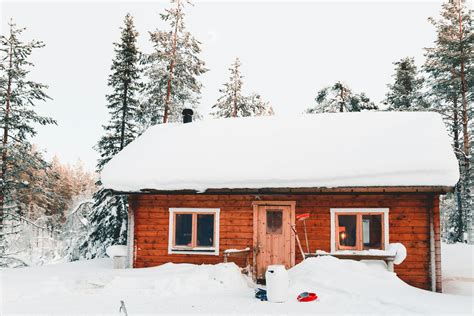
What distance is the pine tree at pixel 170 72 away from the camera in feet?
70.6

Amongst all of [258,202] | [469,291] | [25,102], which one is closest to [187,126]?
[258,202]

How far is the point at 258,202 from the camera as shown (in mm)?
11164

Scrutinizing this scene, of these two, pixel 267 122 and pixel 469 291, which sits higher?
pixel 267 122

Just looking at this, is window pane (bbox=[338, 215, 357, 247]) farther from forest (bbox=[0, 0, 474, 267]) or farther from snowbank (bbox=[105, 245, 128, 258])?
forest (bbox=[0, 0, 474, 267])

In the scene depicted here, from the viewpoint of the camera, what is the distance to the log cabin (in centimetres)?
1020

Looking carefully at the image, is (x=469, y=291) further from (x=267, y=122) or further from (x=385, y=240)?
(x=267, y=122)

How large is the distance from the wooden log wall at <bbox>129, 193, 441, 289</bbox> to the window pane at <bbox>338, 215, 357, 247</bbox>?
1.16 feet

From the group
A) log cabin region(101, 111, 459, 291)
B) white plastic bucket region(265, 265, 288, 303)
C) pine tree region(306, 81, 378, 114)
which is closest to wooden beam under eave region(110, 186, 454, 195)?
log cabin region(101, 111, 459, 291)

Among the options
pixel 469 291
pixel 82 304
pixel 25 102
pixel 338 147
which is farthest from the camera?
pixel 25 102

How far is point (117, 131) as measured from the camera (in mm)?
20859

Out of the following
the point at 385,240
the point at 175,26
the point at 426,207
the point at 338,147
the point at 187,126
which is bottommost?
the point at 385,240

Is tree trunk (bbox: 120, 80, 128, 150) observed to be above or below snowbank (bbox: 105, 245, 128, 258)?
above

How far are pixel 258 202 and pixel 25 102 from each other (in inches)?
491

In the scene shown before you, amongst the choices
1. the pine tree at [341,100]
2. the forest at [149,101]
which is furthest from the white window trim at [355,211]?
the pine tree at [341,100]
